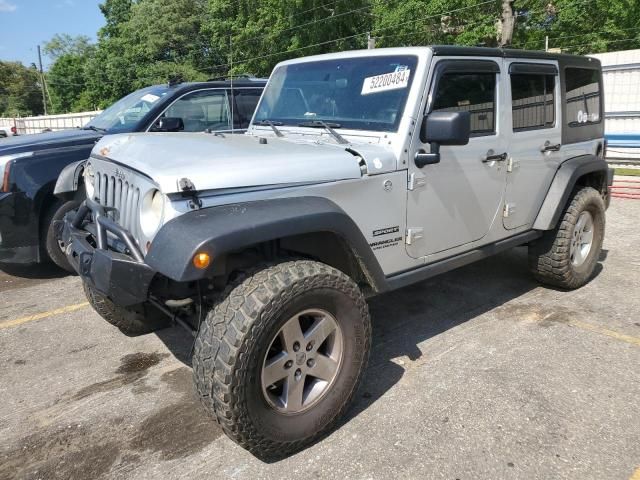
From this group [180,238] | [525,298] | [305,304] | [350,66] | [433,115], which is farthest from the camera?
[525,298]

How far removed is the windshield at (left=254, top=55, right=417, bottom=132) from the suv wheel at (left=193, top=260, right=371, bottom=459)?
1.16 metres

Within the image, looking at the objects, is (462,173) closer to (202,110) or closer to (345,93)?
A: (345,93)

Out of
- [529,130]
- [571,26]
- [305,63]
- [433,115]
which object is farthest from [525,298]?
[571,26]

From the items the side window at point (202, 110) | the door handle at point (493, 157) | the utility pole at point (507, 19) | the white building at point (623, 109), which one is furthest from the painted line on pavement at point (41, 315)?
the utility pole at point (507, 19)

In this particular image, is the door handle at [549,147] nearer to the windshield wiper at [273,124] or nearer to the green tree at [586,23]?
the windshield wiper at [273,124]

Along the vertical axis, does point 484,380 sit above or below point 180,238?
below

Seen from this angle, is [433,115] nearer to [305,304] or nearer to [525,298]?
[305,304]

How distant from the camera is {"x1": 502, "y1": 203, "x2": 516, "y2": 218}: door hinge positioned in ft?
13.2

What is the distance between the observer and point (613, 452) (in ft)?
8.73

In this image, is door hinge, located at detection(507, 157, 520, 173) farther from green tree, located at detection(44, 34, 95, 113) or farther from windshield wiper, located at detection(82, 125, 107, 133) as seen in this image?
green tree, located at detection(44, 34, 95, 113)

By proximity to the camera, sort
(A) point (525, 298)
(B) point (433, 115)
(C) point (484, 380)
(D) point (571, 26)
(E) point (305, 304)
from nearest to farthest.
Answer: (E) point (305, 304)
(B) point (433, 115)
(C) point (484, 380)
(A) point (525, 298)
(D) point (571, 26)

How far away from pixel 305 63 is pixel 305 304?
220 centimetres

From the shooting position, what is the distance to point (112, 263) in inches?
97.0

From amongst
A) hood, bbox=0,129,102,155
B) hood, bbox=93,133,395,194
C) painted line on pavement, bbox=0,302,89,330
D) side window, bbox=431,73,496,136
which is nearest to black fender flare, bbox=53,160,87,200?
hood, bbox=93,133,395,194
